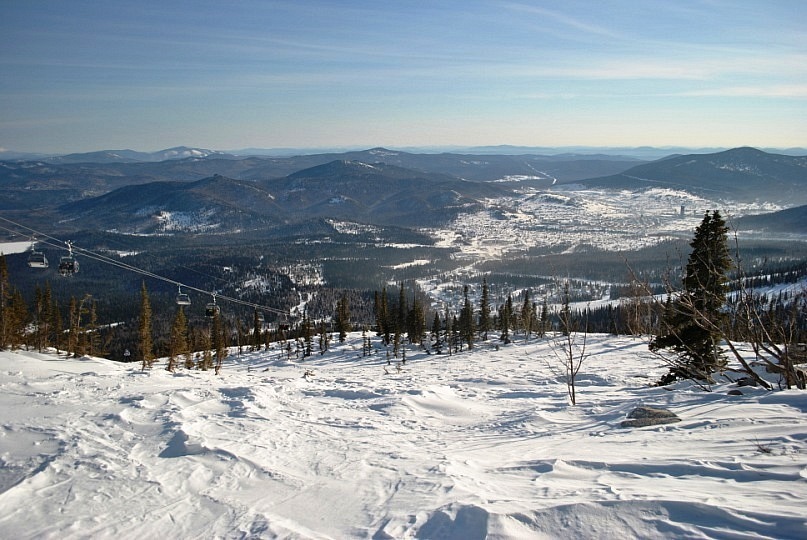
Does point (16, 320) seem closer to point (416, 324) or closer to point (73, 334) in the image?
point (73, 334)

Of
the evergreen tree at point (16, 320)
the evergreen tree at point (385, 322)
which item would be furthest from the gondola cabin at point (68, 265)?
the evergreen tree at point (385, 322)

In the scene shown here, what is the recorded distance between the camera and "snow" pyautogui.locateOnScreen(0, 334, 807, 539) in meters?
6.21

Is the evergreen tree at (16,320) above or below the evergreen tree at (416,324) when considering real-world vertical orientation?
above

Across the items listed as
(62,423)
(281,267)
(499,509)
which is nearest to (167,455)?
(62,423)

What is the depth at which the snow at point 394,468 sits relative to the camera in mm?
6207

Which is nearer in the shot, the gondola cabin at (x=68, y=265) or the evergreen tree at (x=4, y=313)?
the gondola cabin at (x=68, y=265)

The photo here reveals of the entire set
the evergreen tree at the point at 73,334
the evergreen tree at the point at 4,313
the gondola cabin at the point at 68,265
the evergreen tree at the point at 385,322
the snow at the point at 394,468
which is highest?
the gondola cabin at the point at 68,265

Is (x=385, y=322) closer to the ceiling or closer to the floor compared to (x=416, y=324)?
closer to the floor

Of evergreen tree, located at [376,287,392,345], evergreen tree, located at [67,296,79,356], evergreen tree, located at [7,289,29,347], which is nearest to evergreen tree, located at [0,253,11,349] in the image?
evergreen tree, located at [7,289,29,347]

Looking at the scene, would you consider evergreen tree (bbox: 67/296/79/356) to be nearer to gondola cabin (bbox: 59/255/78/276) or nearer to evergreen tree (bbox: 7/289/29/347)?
evergreen tree (bbox: 7/289/29/347)

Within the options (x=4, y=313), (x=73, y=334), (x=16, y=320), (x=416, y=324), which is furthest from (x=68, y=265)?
(x=416, y=324)

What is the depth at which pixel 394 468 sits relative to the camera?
9.62 meters

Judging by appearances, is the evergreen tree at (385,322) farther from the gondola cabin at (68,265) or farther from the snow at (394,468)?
the snow at (394,468)

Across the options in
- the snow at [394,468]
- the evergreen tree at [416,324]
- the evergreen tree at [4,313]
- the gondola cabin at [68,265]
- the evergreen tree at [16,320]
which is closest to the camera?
the snow at [394,468]
